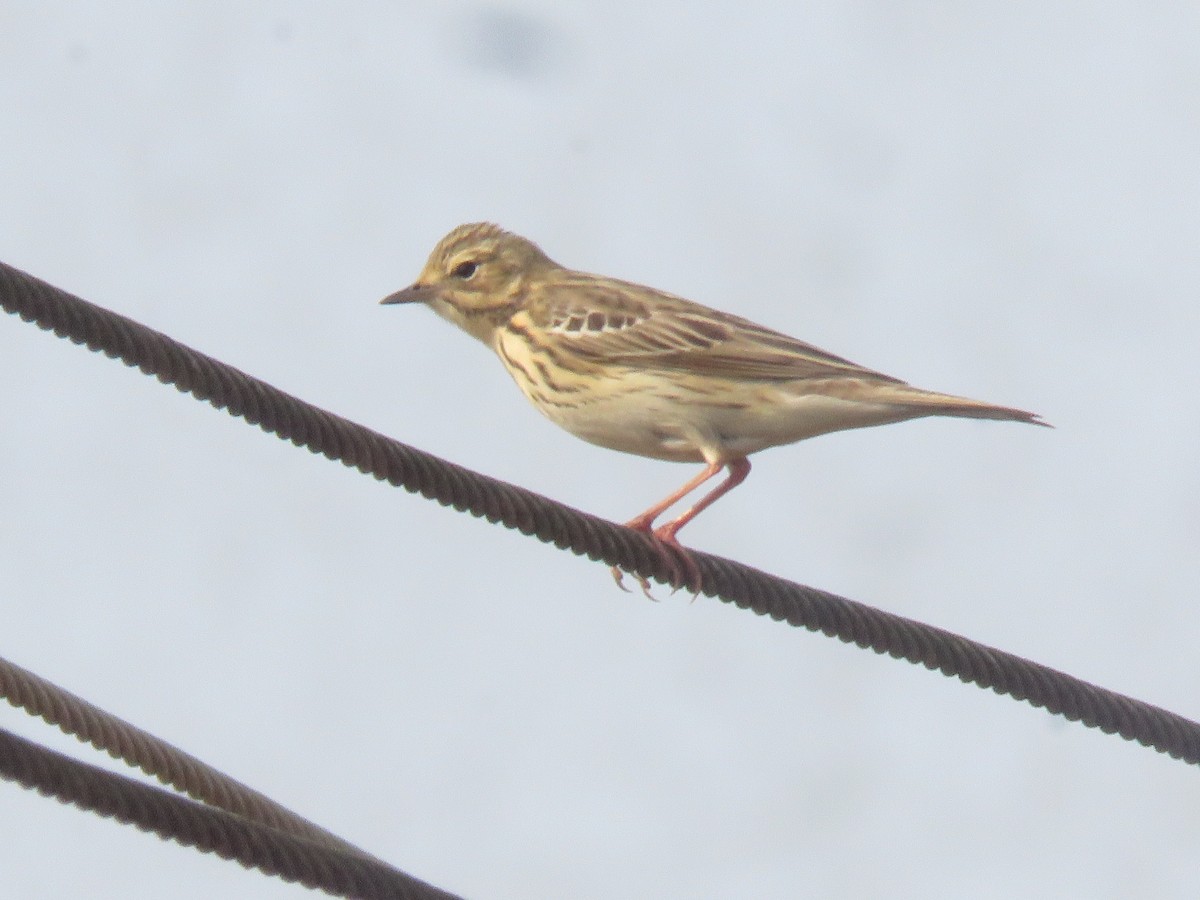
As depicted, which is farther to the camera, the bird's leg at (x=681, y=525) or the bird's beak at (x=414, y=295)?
the bird's beak at (x=414, y=295)

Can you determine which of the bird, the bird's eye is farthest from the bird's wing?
the bird's eye

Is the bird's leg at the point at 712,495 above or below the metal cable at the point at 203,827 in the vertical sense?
below

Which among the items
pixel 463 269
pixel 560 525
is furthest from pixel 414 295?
pixel 560 525

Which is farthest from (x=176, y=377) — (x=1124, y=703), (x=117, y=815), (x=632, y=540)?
(x=1124, y=703)

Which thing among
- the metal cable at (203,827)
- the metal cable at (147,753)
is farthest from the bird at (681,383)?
the metal cable at (203,827)

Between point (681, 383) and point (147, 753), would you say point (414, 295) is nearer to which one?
point (681, 383)

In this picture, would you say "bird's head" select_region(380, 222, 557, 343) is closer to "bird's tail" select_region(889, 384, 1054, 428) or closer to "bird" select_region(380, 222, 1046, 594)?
"bird" select_region(380, 222, 1046, 594)

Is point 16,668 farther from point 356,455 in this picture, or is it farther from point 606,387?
point 606,387

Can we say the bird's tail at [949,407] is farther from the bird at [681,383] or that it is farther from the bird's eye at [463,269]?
the bird's eye at [463,269]
